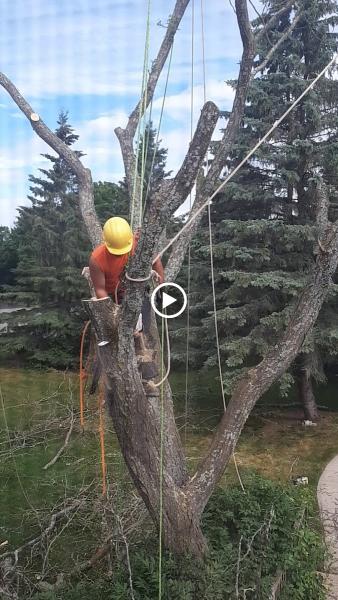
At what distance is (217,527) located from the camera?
3785 millimetres

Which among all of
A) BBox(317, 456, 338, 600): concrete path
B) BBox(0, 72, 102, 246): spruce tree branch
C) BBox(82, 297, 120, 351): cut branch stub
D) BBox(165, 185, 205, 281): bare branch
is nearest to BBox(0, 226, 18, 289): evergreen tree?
BBox(0, 72, 102, 246): spruce tree branch

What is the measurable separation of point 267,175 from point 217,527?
6.42 meters

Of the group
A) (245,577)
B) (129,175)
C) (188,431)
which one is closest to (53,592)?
(245,577)

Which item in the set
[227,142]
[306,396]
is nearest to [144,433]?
[227,142]

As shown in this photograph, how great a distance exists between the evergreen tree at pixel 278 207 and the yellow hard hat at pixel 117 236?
15.8 feet

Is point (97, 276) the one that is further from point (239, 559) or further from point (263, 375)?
point (239, 559)

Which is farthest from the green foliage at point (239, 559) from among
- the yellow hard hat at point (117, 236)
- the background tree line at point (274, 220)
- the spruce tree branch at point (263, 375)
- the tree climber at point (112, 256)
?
the background tree line at point (274, 220)

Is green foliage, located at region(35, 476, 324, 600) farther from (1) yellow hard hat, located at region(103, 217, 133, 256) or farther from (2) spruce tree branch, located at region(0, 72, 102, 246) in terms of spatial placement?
(2) spruce tree branch, located at region(0, 72, 102, 246)

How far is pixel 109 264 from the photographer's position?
3.07m

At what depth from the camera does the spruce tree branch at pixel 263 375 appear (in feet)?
11.1

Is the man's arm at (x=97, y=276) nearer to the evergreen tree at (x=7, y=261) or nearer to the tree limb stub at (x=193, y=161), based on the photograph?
the tree limb stub at (x=193, y=161)

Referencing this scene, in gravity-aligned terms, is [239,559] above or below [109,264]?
below

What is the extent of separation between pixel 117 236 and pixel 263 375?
1.37 m

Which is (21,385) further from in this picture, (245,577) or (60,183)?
(245,577)
